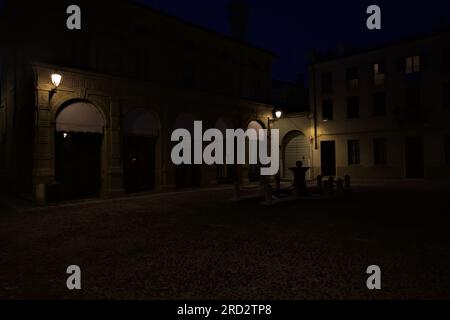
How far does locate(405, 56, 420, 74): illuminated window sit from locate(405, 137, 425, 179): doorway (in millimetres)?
4866

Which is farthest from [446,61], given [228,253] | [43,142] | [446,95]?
[43,142]

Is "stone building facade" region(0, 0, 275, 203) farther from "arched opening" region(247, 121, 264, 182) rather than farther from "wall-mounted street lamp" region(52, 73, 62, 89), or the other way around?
"arched opening" region(247, 121, 264, 182)

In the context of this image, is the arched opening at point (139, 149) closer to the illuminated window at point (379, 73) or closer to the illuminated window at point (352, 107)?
the illuminated window at point (352, 107)

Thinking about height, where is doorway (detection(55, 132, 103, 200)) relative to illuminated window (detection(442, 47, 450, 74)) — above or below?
below

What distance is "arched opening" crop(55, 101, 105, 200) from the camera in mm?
14633

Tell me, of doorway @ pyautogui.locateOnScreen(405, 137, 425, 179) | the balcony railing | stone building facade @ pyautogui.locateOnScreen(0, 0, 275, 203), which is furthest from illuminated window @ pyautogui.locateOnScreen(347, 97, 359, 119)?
stone building facade @ pyautogui.locateOnScreen(0, 0, 275, 203)

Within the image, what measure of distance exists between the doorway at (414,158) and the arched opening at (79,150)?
68.5ft

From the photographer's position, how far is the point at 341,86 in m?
26.2

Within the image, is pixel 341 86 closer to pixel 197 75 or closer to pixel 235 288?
pixel 197 75

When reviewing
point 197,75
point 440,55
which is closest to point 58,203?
point 197,75

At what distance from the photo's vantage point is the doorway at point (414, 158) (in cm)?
2260
